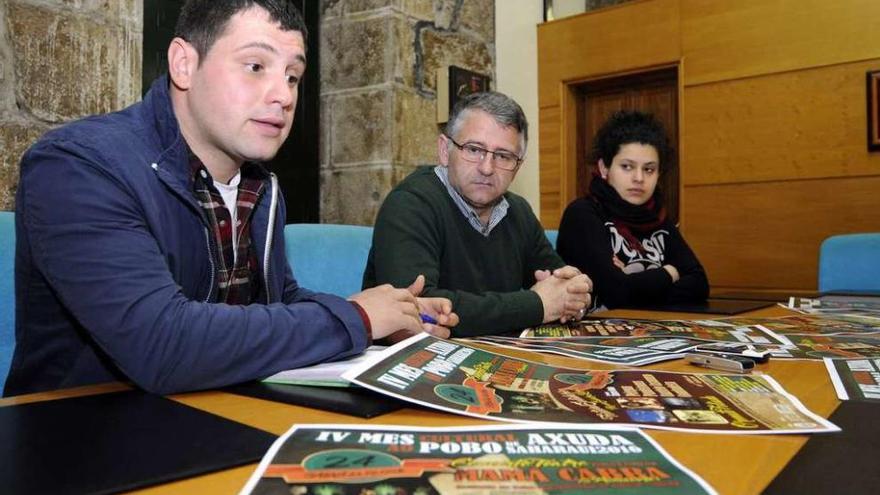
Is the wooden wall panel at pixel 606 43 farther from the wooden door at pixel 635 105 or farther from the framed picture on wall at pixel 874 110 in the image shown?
the framed picture on wall at pixel 874 110

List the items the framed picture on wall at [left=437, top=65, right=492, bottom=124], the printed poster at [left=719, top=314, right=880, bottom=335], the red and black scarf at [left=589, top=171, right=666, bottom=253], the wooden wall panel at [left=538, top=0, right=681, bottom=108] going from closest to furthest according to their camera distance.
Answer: the printed poster at [left=719, top=314, right=880, bottom=335]
the red and black scarf at [left=589, top=171, right=666, bottom=253]
the framed picture on wall at [left=437, top=65, right=492, bottom=124]
the wooden wall panel at [left=538, top=0, right=681, bottom=108]

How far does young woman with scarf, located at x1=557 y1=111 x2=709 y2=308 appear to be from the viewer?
6.64 feet

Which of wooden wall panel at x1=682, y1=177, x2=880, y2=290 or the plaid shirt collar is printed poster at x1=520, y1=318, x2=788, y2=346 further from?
wooden wall panel at x1=682, y1=177, x2=880, y2=290

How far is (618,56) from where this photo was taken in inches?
153

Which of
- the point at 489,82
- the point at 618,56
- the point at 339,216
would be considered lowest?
the point at 339,216

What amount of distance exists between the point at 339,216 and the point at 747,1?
92.1 inches

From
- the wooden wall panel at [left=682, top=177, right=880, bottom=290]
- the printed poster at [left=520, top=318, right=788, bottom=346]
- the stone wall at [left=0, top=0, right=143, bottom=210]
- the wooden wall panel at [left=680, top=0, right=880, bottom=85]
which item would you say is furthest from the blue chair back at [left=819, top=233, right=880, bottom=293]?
the stone wall at [left=0, top=0, right=143, bottom=210]

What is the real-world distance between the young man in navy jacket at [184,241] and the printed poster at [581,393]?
0.48ft

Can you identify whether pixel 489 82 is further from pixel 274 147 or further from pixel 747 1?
pixel 274 147

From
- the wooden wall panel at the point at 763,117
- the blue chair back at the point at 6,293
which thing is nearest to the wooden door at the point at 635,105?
the wooden wall panel at the point at 763,117

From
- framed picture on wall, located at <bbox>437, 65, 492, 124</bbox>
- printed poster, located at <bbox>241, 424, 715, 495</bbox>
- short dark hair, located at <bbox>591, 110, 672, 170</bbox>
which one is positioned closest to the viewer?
printed poster, located at <bbox>241, 424, 715, 495</bbox>

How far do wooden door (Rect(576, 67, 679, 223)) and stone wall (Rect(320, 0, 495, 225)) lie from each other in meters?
1.22

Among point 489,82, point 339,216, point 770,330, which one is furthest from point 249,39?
point 489,82

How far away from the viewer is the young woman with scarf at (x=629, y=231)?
6.64 feet
